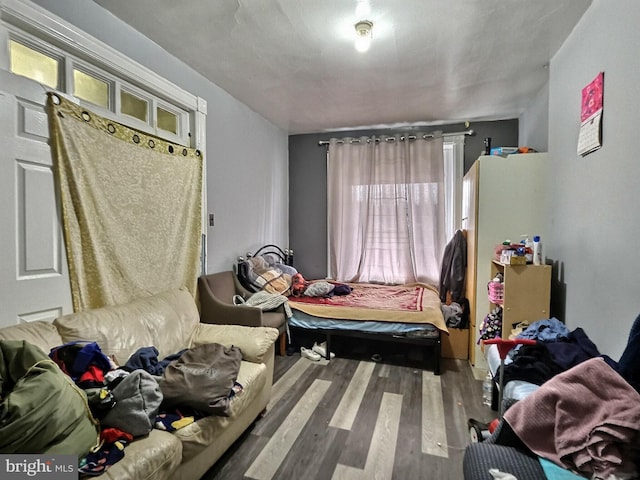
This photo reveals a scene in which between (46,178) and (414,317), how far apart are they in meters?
2.89

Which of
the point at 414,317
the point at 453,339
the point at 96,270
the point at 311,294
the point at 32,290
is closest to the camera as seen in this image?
the point at 32,290

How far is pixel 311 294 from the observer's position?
3.59 meters

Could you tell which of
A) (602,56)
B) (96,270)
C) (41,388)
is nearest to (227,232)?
(96,270)

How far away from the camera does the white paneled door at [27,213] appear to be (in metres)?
1.54

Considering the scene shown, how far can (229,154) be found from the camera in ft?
11.1

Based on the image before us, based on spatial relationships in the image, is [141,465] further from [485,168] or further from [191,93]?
[485,168]

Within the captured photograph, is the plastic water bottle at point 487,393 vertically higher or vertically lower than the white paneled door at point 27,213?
lower

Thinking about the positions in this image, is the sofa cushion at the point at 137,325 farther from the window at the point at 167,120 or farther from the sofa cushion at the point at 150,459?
the window at the point at 167,120

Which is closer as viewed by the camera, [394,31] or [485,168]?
[394,31]

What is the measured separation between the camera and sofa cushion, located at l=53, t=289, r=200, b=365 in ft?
5.40

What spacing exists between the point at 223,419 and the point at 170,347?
0.67 m

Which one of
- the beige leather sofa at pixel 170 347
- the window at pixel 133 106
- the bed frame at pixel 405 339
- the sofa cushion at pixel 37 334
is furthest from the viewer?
the bed frame at pixel 405 339

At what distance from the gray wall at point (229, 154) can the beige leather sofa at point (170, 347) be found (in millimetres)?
1026

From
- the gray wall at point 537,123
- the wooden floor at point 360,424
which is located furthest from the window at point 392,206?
the wooden floor at point 360,424
